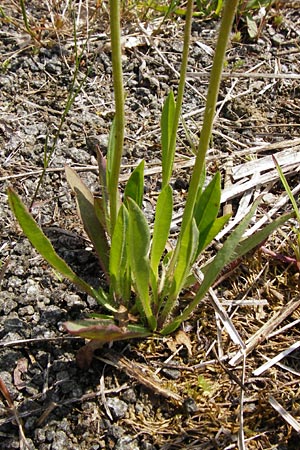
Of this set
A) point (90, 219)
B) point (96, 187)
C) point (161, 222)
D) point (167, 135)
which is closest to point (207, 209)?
point (161, 222)

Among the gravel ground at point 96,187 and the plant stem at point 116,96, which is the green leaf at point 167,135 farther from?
the gravel ground at point 96,187

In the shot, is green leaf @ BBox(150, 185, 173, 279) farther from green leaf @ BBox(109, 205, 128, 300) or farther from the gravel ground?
the gravel ground

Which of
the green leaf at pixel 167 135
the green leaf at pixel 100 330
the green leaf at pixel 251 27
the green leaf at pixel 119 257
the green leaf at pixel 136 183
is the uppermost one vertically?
the green leaf at pixel 251 27

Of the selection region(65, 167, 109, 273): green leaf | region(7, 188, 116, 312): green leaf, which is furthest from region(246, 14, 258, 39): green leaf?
region(7, 188, 116, 312): green leaf

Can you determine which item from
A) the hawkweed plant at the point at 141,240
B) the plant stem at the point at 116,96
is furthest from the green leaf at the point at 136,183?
the plant stem at the point at 116,96

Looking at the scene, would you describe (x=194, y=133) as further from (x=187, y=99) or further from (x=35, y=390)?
(x=35, y=390)

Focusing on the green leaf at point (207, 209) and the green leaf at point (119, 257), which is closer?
the green leaf at point (119, 257)
